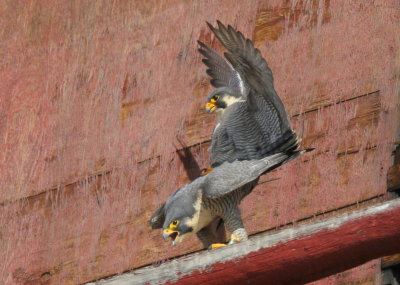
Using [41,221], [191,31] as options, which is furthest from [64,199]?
[191,31]

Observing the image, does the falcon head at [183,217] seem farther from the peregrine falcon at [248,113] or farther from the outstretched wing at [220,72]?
the outstretched wing at [220,72]

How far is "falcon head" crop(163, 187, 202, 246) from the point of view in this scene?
15.8 feet

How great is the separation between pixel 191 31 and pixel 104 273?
112 cm

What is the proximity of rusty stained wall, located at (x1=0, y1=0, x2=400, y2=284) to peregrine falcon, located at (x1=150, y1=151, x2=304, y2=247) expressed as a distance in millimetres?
339

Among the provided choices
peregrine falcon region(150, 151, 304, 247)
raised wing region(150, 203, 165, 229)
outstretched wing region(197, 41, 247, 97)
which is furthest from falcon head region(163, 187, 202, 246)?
outstretched wing region(197, 41, 247, 97)

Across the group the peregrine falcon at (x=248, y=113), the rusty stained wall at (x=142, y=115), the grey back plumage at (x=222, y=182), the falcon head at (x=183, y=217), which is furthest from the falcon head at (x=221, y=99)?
the falcon head at (x=183, y=217)

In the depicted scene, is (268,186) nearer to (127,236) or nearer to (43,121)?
(127,236)

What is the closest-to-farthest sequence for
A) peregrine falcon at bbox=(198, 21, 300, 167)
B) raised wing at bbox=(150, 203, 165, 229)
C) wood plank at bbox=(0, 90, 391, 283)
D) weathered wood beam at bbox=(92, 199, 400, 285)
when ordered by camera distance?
weathered wood beam at bbox=(92, 199, 400, 285)
peregrine falcon at bbox=(198, 21, 300, 167)
raised wing at bbox=(150, 203, 165, 229)
wood plank at bbox=(0, 90, 391, 283)

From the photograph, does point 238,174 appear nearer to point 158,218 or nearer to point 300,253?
point 158,218

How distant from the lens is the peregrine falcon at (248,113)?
486cm

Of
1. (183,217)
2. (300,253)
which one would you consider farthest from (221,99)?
A: (300,253)

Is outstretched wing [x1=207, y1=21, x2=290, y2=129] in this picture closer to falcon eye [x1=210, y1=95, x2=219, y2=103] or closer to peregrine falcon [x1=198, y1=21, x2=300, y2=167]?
peregrine falcon [x1=198, y1=21, x2=300, y2=167]

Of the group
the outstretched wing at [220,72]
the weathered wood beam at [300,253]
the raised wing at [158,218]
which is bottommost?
the weathered wood beam at [300,253]

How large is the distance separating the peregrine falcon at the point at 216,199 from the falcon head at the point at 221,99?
33 cm
